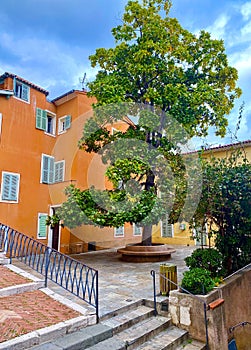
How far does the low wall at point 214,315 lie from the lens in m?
4.88

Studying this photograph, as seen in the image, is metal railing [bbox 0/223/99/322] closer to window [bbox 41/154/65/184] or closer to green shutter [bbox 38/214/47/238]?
green shutter [bbox 38/214/47/238]

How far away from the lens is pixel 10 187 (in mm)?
11844

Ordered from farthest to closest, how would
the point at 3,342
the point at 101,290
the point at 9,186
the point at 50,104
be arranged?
the point at 50,104 < the point at 9,186 < the point at 101,290 < the point at 3,342

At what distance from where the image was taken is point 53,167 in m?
14.0

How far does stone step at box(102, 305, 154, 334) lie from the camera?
4.64 meters

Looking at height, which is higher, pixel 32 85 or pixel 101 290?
pixel 32 85

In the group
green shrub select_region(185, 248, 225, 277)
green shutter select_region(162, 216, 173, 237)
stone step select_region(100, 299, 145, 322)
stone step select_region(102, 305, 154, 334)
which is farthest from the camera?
green shutter select_region(162, 216, 173, 237)

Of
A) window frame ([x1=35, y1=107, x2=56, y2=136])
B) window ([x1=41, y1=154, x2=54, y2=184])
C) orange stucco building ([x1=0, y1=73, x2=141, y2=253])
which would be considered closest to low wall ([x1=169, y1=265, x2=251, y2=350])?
orange stucco building ([x1=0, y1=73, x2=141, y2=253])

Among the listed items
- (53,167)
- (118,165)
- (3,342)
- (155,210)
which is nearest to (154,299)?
(3,342)

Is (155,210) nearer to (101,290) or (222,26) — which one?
(101,290)

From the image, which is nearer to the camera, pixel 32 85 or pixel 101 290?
pixel 101 290

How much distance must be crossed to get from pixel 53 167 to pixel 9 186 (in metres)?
2.75

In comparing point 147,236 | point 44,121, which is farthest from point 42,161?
point 147,236

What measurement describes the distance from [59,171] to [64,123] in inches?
107
